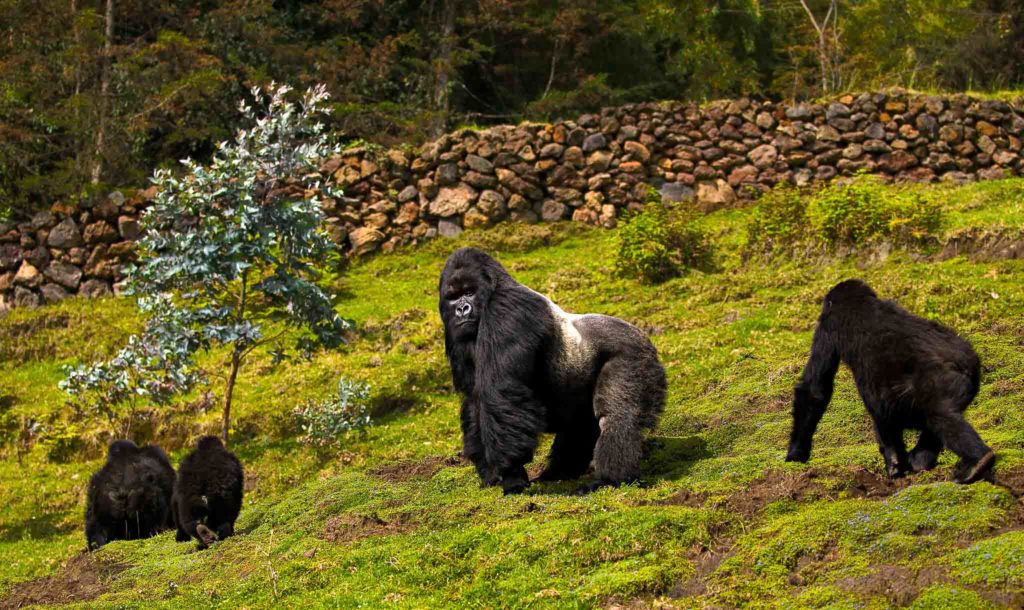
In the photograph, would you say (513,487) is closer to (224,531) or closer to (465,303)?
(465,303)

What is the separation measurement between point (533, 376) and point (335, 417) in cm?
548

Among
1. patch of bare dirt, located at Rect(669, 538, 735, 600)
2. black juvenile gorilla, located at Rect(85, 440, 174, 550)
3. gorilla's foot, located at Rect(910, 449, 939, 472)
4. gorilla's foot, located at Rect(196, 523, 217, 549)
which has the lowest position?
black juvenile gorilla, located at Rect(85, 440, 174, 550)

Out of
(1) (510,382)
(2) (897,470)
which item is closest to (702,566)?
(2) (897,470)

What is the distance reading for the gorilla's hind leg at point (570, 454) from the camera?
9469 mm

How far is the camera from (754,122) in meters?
22.2

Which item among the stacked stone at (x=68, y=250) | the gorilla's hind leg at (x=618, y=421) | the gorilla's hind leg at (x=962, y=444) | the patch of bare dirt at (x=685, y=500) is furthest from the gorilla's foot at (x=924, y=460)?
the stacked stone at (x=68, y=250)

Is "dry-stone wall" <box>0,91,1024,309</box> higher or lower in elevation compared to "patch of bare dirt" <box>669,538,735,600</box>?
higher

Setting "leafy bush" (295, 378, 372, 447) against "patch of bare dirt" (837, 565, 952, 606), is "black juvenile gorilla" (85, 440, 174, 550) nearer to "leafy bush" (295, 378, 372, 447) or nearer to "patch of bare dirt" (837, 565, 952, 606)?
"leafy bush" (295, 378, 372, 447)

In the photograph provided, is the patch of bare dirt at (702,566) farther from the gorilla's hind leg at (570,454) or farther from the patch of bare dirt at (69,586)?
the patch of bare dirt at (69,586)

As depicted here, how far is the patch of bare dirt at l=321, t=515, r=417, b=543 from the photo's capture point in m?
8.36

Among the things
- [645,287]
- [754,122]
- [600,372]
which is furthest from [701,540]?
[754,122]

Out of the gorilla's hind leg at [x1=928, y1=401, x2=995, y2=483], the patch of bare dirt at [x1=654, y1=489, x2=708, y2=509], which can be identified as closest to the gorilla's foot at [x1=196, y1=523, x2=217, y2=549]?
the patch of bare dirt at [x1=654, y1=489, x2=708, y2=509]

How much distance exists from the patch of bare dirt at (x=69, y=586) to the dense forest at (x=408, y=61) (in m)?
13.4

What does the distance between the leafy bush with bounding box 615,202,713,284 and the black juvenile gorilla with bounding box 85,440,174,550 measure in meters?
8.27
